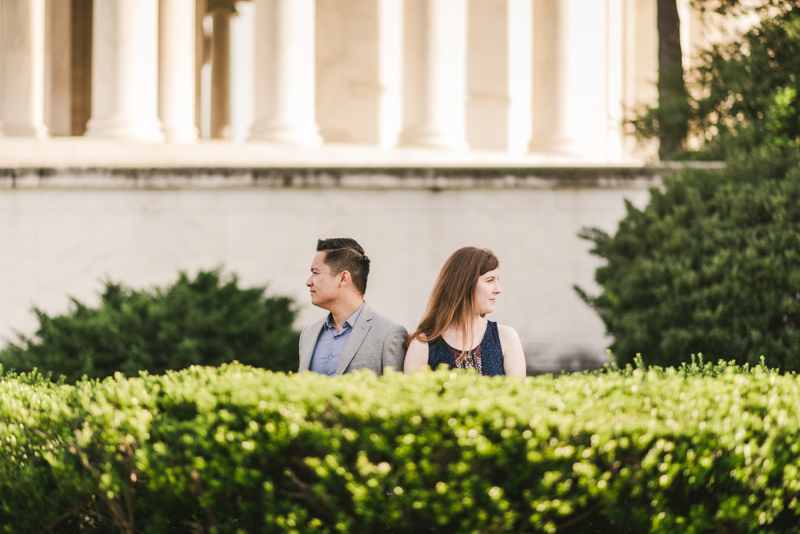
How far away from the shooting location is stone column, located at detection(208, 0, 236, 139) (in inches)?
1224

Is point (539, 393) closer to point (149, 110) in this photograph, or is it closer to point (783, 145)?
point (783, 145)

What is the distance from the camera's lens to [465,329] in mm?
5129

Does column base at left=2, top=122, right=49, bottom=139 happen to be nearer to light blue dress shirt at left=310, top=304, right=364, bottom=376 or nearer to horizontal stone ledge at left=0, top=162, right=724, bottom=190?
horizontal stone ledge at left=0, top=162, right=724, bottom=190

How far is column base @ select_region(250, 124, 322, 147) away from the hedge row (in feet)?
46.4

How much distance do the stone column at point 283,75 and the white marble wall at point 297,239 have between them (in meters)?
5.34

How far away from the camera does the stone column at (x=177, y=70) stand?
19.6 metres

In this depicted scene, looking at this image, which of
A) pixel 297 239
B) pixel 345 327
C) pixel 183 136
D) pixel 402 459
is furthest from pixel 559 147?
pixel 402 459

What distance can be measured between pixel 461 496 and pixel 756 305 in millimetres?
6372

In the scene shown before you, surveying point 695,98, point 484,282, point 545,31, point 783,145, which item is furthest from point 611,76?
point 484,282

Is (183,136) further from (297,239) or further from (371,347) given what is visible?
(371,347)

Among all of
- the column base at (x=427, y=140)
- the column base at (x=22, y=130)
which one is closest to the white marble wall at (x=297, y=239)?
the column base at (x=427, y=140)

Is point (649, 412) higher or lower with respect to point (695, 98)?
lower

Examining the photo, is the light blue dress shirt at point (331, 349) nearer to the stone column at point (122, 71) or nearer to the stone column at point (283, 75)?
the stone column at point (283, 75)

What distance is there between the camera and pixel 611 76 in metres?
28.9
